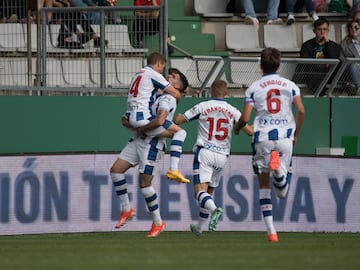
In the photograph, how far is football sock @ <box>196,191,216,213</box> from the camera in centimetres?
1526

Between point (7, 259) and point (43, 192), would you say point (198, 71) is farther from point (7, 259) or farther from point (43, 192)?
point (7, 259)

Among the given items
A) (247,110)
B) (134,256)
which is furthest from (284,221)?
(134,256)

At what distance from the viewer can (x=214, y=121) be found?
15789 mm

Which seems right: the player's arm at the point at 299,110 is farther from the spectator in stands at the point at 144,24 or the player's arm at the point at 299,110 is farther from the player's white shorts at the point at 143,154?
the spectator in stands at the point at 144,24

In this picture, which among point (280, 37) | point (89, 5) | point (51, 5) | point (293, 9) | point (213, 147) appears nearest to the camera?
point (213, 147)

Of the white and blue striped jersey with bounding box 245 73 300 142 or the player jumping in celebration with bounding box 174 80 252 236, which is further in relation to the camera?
the player jumping in celebration with bounding box 174 80 252 236

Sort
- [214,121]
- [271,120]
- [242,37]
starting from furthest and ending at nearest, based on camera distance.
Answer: [242,37]
[214,121]
[271,120]

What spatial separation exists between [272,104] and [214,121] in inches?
89.1

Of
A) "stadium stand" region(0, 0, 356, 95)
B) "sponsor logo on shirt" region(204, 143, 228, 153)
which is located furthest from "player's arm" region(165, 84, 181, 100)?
"stadium stand" region(0, 0, 356, 95)

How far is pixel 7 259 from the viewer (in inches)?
455

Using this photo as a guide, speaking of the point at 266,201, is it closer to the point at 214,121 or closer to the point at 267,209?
the point at 267,209

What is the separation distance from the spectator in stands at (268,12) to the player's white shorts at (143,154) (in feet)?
22.5

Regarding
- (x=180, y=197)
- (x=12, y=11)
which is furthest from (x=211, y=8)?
(x=180, y=197)

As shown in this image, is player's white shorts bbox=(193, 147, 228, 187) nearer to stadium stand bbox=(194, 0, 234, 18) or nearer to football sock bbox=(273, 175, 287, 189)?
football sock bbox=(273, 175, 287, 189)
